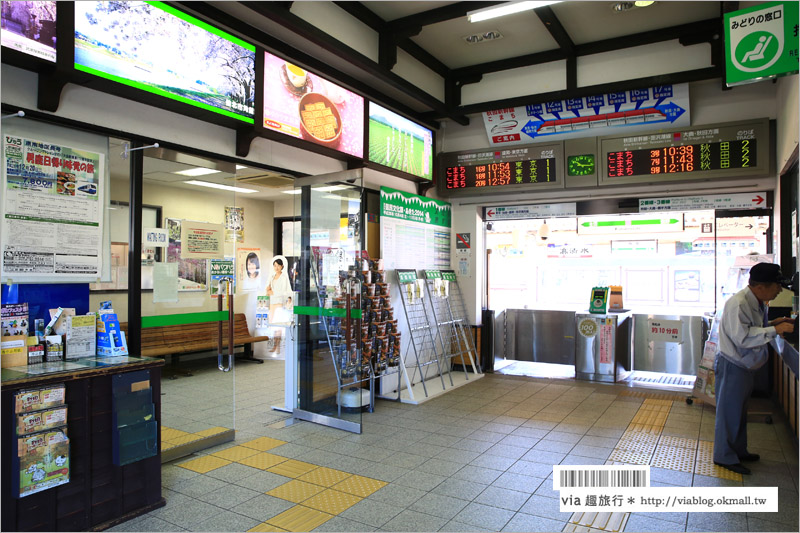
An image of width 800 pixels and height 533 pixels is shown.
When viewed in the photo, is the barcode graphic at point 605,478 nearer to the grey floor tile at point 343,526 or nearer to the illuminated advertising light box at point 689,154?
the grey floor tile at point 343,526

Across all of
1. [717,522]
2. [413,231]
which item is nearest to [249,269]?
[413,231]

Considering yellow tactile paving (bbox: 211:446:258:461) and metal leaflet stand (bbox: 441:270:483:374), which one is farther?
metal leaflet stand (bbox: 441:270:483:374)

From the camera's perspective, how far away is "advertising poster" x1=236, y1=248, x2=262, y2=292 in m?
8.95

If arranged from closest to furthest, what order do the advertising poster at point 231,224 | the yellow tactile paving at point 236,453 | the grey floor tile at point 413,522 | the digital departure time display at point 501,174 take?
the grey floor tile at point 413,522
the yellow tactile paving at point 236,453
the advertising poster at point 231,224
the digital departure time display at point 501,174

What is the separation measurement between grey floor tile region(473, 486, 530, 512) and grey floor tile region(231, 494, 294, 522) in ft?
4.16

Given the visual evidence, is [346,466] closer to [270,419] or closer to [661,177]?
[270,419]

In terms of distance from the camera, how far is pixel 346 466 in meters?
3.98

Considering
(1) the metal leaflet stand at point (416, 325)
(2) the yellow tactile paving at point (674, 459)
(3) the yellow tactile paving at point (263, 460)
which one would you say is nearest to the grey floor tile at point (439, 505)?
(3) the yellow tactile paving at point (263, 460)

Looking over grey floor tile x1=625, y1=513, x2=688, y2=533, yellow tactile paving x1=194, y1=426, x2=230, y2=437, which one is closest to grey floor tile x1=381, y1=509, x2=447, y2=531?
grey floor tile x1=625, y1=513, x2=688, y2=533

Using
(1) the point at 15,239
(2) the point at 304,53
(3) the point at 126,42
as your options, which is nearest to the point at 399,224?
(2) the point at 304,53

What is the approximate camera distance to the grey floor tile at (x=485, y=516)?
119 inches

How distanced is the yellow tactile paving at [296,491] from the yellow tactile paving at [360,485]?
0.51 ft

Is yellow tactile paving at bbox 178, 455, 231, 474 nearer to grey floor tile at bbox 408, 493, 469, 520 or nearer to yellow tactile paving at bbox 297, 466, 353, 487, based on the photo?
yellow tactile paving at bbox 297, 466, 353, 487

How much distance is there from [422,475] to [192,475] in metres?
1.71
